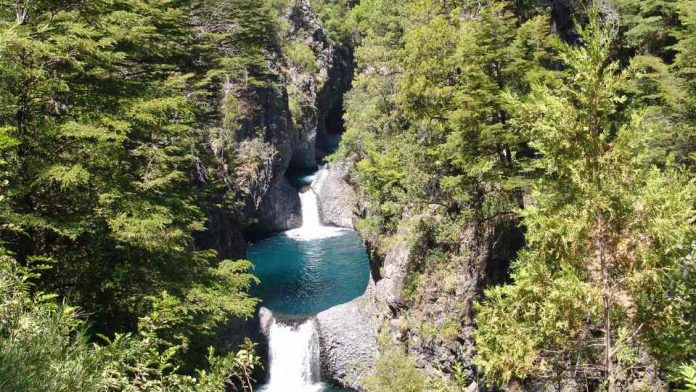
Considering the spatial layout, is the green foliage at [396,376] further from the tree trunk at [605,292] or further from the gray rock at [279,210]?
the gray rock at [279,210]

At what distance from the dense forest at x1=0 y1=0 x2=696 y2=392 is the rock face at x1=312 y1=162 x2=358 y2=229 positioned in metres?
16.5

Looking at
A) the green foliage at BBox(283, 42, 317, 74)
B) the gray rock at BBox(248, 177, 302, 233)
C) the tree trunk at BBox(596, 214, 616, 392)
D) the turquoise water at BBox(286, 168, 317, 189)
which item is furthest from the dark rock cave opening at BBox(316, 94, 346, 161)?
the tree trunk at BBox(596, 214, 616, 392)

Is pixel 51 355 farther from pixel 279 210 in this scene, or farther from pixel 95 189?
pixel 279 210

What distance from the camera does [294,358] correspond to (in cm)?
2475

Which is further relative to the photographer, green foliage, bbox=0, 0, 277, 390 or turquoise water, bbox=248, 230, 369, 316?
turquoise water, bbox=248, 230, 369, 316

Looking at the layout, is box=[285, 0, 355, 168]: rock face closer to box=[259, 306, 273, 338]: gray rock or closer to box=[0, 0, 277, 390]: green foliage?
box=[259, 306, 273, 338]: gray rock

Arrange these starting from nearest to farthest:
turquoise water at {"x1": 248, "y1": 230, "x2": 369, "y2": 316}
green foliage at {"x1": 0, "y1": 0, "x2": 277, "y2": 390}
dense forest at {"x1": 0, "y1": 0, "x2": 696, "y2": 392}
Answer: dense forest at {"x1": 0, "y1": 0, "x2": 696, "y2": 392}
green foliage at {"x1": 0, "y1": 0, "x2": 277, "y2": 390}
turquoise water at {"x1": 248, "y1": 230, "x2": 369, "y2": 316}

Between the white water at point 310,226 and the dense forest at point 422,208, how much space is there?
624 inches

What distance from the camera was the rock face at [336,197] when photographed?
4462cm

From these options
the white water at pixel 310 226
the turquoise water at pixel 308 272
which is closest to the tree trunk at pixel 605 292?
the turquoise water at pixel 308 272

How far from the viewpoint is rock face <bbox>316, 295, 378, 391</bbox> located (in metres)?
23.5

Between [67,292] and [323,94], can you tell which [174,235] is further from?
[323,94]

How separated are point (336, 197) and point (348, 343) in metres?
23.5

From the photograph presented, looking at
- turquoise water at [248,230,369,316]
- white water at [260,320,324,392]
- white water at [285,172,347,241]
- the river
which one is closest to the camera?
white water at [260,320,324,392]
